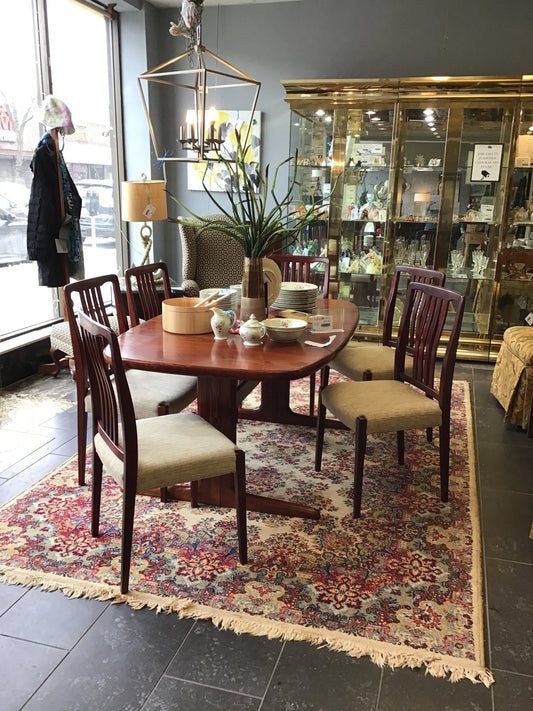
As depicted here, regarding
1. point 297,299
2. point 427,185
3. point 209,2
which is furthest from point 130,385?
point 209,2

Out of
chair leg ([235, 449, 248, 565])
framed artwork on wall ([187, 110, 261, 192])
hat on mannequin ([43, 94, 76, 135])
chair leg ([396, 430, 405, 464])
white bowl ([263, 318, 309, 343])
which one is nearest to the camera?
chair leg ([235, 449, 248, 565])

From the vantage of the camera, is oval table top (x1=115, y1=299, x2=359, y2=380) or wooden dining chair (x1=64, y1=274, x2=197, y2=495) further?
wooden dining chair (x1=64, y1=274, x2=197, y2=495)

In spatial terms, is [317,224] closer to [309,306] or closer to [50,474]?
[309,306]

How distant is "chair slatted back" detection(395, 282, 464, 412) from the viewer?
2543mm

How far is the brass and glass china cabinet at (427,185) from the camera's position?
444 centimetres

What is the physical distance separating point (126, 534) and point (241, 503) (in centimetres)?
40

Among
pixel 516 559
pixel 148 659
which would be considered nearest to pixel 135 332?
pixel 148 659

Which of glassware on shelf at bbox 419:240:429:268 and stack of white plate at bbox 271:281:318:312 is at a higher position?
glassware on shelf at bbox 419:240:429:268

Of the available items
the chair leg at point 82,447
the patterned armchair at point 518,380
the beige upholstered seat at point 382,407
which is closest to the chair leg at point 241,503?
the beige upholstered seat at point 382,407

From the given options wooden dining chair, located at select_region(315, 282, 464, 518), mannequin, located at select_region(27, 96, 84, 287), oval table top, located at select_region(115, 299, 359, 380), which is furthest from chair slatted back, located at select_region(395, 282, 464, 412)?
mannequin, located at select_region(27, 96, 84, 287)

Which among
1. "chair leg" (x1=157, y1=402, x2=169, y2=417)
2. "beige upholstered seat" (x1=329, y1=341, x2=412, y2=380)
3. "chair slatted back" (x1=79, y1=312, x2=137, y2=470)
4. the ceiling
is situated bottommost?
"chair leg" (x1=157, y1=402, x2=169, y2=417)

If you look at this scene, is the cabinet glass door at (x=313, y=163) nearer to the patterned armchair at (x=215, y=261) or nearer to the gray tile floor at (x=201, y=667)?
the patterned armchair at (x=215, y=261)

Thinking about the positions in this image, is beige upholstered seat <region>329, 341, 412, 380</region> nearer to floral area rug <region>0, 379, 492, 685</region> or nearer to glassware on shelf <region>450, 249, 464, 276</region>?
floral area rug <region>0, 379, 492, 685</region>

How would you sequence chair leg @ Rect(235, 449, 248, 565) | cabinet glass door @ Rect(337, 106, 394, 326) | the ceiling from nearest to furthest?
chair leg @ Rect(235, 449, 248, 565), cabinet glass door @ Rect(337, 106, 394, 326), the ceiling
